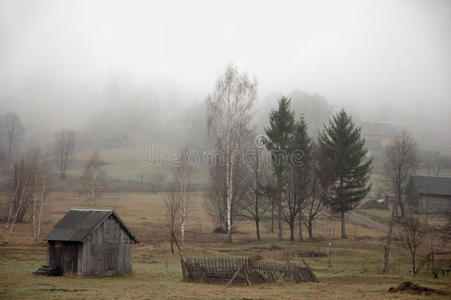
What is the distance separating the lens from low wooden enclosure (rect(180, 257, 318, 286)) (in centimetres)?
2572

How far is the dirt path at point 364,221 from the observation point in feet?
192

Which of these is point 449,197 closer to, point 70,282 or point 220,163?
point 220,163

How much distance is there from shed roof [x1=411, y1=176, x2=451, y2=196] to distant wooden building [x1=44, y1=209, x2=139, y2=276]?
53.4 m

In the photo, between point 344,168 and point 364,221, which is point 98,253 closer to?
point 344,168

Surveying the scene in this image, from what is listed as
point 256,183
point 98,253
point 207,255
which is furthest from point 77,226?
point 256,183

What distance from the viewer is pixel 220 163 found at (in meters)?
56.8

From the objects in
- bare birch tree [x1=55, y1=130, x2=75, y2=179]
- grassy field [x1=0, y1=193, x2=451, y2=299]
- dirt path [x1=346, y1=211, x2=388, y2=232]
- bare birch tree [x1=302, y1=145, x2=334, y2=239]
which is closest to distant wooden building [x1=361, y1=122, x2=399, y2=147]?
dirt path [x1=346, y1=211, x2=388, y2=232]

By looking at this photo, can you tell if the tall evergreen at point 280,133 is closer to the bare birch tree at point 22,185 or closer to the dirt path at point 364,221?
the dirt path at point 364,221

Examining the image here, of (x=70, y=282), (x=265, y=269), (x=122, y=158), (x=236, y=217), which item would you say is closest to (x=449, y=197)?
(x=236, y=217)

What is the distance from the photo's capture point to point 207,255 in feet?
129

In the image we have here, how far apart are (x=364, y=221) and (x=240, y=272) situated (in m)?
43.0

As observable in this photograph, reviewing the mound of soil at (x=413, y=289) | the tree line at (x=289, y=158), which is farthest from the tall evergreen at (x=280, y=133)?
the mound of soil at (x=413, y=289)

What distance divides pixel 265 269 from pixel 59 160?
4597 inches

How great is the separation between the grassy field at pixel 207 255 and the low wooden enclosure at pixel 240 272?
73 cm
